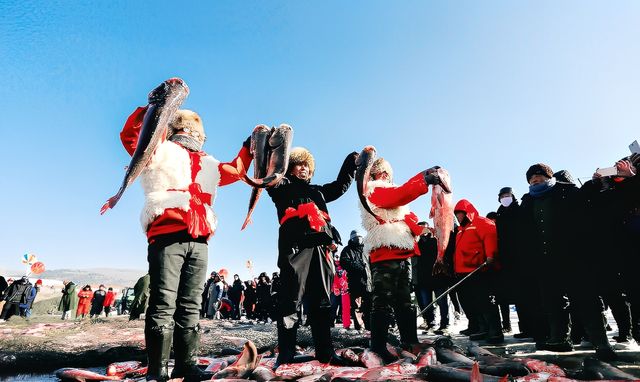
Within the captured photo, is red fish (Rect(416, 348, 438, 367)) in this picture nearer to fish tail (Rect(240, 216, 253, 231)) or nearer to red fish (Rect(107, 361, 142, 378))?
fish tail (Rect(240, 216, 253, 231))

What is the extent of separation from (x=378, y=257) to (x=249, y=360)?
1808 mm

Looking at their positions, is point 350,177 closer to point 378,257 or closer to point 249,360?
point 378,257

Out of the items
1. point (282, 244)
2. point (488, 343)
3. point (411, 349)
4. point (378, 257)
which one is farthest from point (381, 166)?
point (488, 343)

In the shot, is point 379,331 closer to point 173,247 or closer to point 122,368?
point 173,247

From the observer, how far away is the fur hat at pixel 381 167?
14.2 feet

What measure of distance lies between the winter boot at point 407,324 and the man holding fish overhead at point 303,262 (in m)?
0.99

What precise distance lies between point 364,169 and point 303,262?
1.12 metres

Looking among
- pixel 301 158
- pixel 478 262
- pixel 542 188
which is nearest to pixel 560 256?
pixel 542 188

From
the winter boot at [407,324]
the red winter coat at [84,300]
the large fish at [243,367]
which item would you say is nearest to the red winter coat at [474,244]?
the winter boot at [407,324]

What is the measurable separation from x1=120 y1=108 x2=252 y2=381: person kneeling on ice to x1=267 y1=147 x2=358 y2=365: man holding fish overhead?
77 centimetres

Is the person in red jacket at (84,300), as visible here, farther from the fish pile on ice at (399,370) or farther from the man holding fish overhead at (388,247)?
the man holding fish overhead at (388,247)

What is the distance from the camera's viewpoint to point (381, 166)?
4328mm

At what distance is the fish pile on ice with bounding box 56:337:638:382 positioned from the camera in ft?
8.01

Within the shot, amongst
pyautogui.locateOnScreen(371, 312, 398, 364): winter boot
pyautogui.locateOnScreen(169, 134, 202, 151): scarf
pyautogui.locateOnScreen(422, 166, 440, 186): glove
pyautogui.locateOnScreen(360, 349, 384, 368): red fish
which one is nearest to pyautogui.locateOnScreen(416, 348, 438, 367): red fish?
pyautogui.locateOnScreen(360, 349, 384, 368): red fish
